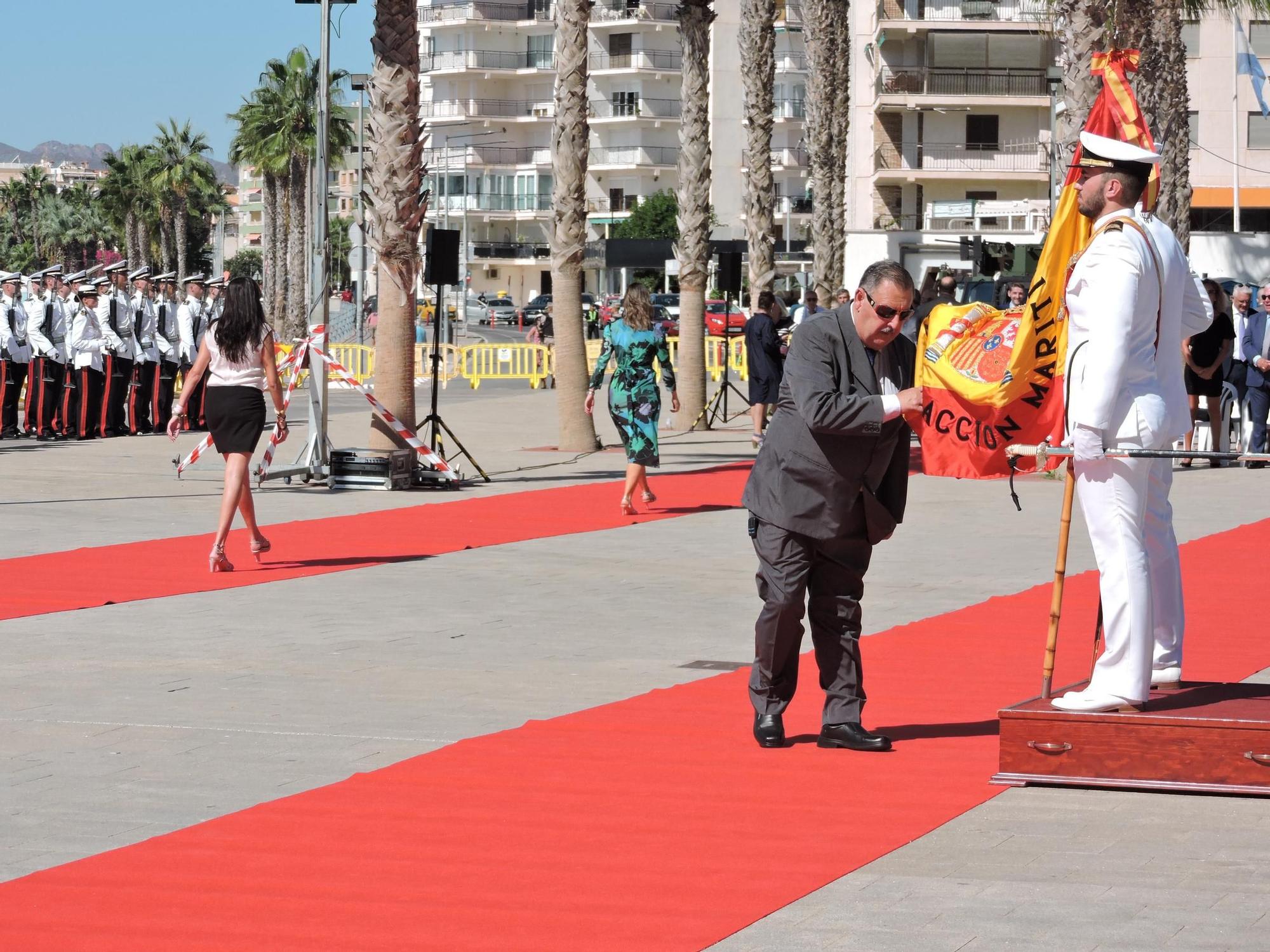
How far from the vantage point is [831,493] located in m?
6.89

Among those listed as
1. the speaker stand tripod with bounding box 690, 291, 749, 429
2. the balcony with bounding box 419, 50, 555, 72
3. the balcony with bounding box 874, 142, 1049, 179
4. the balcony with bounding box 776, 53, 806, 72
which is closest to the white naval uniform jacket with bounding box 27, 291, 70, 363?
the speaker stand tripod with bounding box 690, 291, 749, 429

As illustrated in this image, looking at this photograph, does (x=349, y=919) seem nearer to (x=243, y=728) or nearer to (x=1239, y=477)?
(x=243, y=728)

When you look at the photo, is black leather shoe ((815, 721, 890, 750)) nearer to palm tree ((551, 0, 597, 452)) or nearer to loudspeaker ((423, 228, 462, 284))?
loudspeaker ((423, 228, 462, 284))

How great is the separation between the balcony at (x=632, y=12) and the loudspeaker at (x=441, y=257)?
8730 cm

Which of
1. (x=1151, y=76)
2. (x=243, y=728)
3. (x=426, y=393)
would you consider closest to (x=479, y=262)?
(x=426, y=393)

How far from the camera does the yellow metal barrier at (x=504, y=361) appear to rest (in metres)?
42.0

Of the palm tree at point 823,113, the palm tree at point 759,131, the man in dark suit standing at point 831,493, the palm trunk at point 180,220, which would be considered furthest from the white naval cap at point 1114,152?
the palm trunk at point 180,220

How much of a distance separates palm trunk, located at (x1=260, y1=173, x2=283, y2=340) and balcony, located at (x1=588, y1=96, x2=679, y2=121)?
2918cm

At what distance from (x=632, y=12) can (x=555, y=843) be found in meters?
104

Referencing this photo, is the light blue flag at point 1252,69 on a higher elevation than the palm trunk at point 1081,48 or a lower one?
higher

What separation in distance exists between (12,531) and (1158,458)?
1017 cm

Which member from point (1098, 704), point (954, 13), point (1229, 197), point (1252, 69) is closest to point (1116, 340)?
point (1098, 704)

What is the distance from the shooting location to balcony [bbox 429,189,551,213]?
115 meters

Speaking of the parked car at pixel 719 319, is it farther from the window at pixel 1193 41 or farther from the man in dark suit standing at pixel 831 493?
the man in dark suit standing at pixel 831 493
